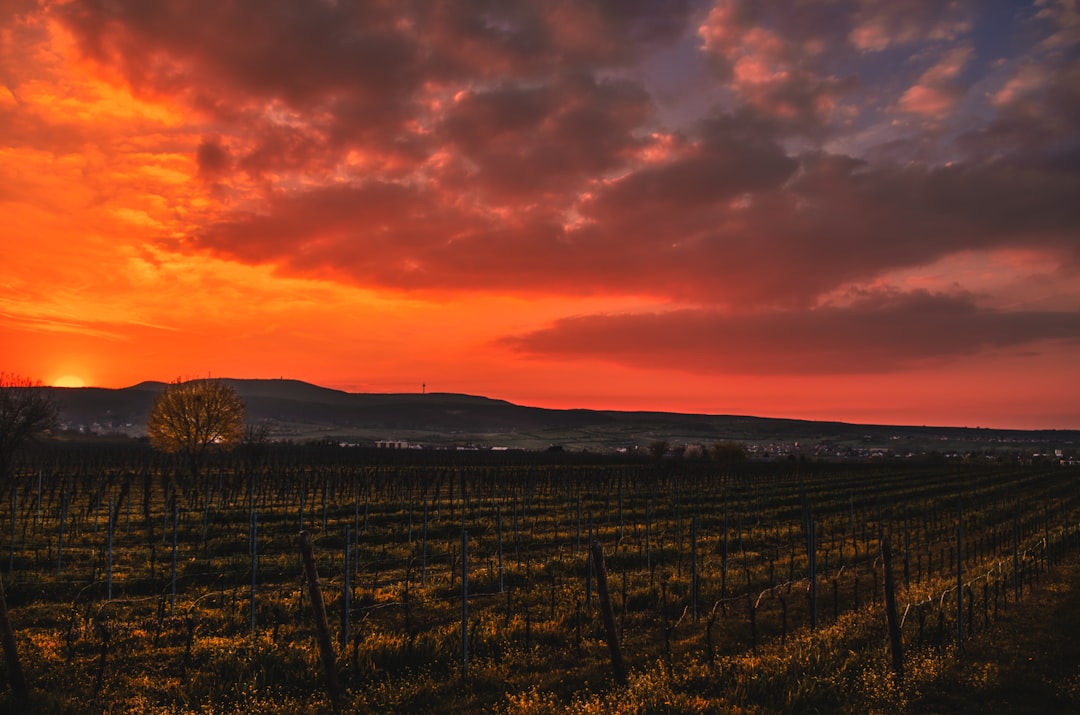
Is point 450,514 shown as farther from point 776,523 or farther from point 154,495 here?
point 154,495

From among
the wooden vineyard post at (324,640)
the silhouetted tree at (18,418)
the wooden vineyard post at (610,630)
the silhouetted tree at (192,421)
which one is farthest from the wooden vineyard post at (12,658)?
the silhouetted tree at (192,421)

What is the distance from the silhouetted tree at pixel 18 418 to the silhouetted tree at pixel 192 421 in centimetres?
966

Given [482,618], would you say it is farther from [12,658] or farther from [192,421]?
[192,421]

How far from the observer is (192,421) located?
66500 mm

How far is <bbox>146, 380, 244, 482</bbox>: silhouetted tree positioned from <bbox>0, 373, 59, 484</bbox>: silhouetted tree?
31.7 ft

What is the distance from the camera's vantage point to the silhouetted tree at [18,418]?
49.5 metres

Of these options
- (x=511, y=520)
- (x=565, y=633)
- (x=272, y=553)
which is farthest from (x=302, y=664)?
(x=511, y=520)

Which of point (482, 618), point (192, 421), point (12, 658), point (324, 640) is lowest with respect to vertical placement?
point (482, 618)

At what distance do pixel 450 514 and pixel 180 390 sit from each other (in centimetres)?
4640

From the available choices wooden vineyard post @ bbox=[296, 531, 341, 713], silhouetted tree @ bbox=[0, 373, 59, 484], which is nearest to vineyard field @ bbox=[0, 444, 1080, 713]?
wooden vineyard post @ bbox=[296, 531, 341, 713]

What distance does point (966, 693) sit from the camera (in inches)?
438

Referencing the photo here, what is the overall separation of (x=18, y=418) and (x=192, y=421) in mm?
15616

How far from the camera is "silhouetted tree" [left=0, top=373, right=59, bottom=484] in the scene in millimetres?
49531

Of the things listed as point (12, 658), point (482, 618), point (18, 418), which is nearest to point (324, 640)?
point (12, 658)
